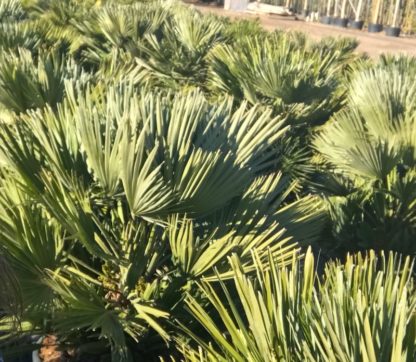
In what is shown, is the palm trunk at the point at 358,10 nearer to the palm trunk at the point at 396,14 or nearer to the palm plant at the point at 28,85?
the palm trunk at the point at 396,14

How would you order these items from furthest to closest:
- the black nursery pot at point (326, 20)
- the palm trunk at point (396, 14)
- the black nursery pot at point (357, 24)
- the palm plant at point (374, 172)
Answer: the black nursery pot at point (326, 20), the black nursery pot at point (357, 24), the palm trunk at point (396, 14), the palm plant at point (374, 172)

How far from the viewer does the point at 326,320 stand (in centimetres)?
197

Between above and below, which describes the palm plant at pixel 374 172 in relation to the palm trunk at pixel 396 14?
above

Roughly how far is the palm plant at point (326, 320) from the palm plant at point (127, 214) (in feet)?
2.26

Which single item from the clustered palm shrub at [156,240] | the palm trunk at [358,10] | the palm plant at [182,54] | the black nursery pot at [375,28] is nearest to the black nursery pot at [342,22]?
the palm trunk at [358,10]

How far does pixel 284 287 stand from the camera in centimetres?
228

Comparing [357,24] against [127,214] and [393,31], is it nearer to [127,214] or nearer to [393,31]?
[393,31]

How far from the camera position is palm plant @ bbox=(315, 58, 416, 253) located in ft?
16.7

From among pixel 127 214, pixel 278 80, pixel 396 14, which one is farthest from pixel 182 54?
pixel 396 14

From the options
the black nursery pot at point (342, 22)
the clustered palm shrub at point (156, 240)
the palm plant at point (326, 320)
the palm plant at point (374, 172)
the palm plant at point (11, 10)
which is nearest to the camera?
the palm plant at point (326, 320)

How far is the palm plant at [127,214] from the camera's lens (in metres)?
3.12

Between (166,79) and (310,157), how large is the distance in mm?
2860

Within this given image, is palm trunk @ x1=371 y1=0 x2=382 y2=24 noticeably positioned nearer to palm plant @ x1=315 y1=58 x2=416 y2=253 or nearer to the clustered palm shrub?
palm plant @ x1=315 y1=58 x2=416 y2=253

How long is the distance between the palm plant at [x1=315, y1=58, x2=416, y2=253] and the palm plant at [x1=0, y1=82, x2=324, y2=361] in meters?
1.59
